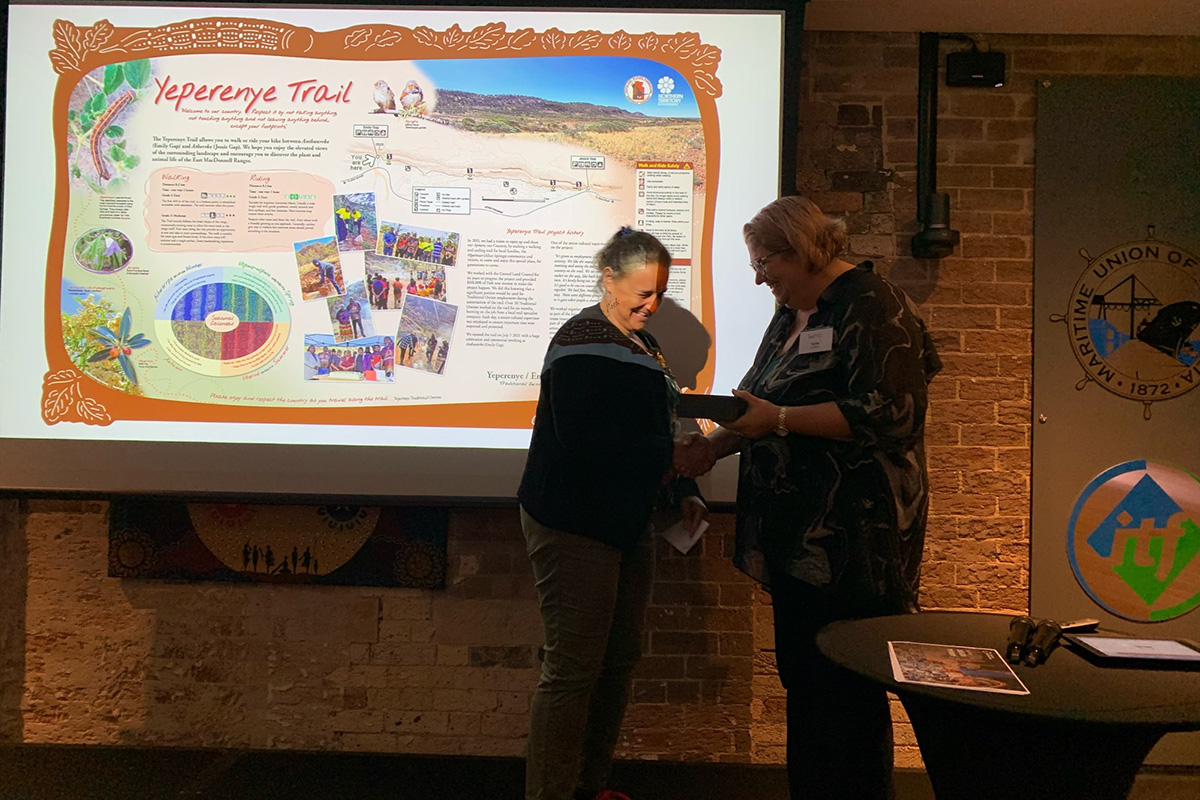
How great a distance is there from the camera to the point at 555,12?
8.57ft

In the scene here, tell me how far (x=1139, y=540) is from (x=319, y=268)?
279cm

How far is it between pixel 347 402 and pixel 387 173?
729mm

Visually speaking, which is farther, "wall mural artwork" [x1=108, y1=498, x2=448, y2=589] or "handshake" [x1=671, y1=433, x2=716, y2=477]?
"wall mural artwork" [x1=108, y1=498, x2=448, y2=589]

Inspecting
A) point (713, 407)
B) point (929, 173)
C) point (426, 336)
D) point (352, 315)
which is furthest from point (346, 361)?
point (929, 173)

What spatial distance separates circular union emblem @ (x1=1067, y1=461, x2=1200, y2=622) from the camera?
8.84 feet

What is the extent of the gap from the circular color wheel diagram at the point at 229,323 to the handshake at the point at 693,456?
51.6 inches

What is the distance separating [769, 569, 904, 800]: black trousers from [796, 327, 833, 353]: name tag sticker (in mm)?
491

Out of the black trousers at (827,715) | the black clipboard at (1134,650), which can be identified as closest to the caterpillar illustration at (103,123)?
the black trousers at (827,715)

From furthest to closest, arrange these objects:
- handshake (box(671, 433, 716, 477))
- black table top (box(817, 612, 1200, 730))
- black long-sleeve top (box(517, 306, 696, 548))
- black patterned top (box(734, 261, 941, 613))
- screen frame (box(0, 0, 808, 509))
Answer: screen frame (box(0, 0, 808, 509)), handshake (box(671, 433, 716, 477)), black long-sleeve top (box(517, 306, 696, 548)), black patterned top (box(734, 261, 941, 613)), black table top (box(817, 612, 1200, 730))

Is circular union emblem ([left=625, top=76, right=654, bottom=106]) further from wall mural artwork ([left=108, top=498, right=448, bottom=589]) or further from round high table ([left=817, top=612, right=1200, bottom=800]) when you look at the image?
round high table ([left=817, top=612, right=1200, bottom=800])

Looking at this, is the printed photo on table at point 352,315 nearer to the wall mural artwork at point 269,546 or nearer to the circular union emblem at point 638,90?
the wall mural artwork at point 269,546

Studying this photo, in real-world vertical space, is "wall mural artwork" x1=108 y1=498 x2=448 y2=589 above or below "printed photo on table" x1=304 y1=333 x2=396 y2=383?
below

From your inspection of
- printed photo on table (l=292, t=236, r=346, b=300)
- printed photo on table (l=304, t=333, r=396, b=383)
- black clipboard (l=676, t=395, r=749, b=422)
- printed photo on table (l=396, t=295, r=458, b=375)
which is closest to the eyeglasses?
black clipboard (l=676, t=395, r=749, b=422)

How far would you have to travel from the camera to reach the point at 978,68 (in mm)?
2727
